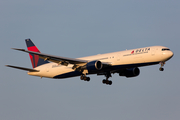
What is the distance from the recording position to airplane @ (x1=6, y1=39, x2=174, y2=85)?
167 ft

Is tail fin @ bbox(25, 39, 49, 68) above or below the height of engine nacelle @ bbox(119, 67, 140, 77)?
above

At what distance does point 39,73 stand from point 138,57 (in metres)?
21.4

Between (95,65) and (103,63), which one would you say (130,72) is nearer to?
(103,63)

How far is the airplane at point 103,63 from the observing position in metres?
50.8

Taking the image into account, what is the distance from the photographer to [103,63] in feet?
178

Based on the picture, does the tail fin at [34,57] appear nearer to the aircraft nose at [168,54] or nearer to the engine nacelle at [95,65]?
the engine nacelle at [95,65]

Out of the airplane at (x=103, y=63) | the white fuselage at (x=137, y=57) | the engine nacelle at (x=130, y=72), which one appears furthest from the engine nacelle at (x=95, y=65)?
the engine nacelle at (x=130, y=72)

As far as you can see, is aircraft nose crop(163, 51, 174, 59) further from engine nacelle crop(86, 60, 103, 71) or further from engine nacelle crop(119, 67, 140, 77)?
engine nacelle crop(119, 67, 140, 77)

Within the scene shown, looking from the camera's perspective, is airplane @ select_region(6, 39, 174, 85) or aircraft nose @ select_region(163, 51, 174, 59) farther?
airplane @ select_region(6, 39, 174, 85)

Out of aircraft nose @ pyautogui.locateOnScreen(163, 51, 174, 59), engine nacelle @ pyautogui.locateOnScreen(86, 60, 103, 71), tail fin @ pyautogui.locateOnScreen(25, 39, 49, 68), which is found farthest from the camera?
tail fin @ pyautogui.locateOnScreen(25, 39, 49, 68)

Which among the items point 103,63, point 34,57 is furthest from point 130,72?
point 34,57

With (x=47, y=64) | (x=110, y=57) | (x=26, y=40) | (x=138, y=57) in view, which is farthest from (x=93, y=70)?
(x=26, y=40)

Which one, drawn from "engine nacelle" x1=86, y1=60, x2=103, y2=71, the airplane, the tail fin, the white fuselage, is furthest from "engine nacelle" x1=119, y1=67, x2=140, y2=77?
the tail fin

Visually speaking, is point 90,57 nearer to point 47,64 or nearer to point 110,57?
point 110,57
